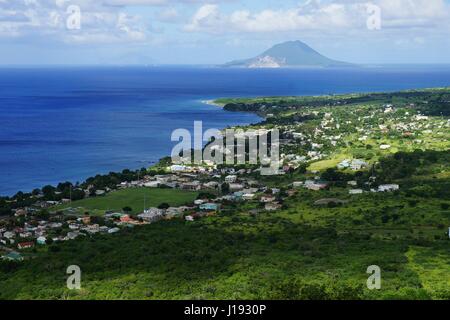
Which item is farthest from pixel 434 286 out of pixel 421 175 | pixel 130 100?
pixel 130 100

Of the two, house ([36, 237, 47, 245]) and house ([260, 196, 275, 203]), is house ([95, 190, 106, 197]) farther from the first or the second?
house ([36, 237, 47, 245])

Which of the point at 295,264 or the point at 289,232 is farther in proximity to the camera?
the point at 289,232

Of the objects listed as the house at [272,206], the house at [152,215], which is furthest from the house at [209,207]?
the house at [272,206]

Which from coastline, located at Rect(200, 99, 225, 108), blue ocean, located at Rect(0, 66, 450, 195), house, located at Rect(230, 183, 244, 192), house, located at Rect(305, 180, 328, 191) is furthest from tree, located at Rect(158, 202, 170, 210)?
coastline, located at Rect(200, 99, 225, 108)

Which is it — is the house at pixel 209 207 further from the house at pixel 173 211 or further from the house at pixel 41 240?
the house at pixel 41 240

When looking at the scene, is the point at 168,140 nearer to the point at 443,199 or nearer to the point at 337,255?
the point at 443,199
